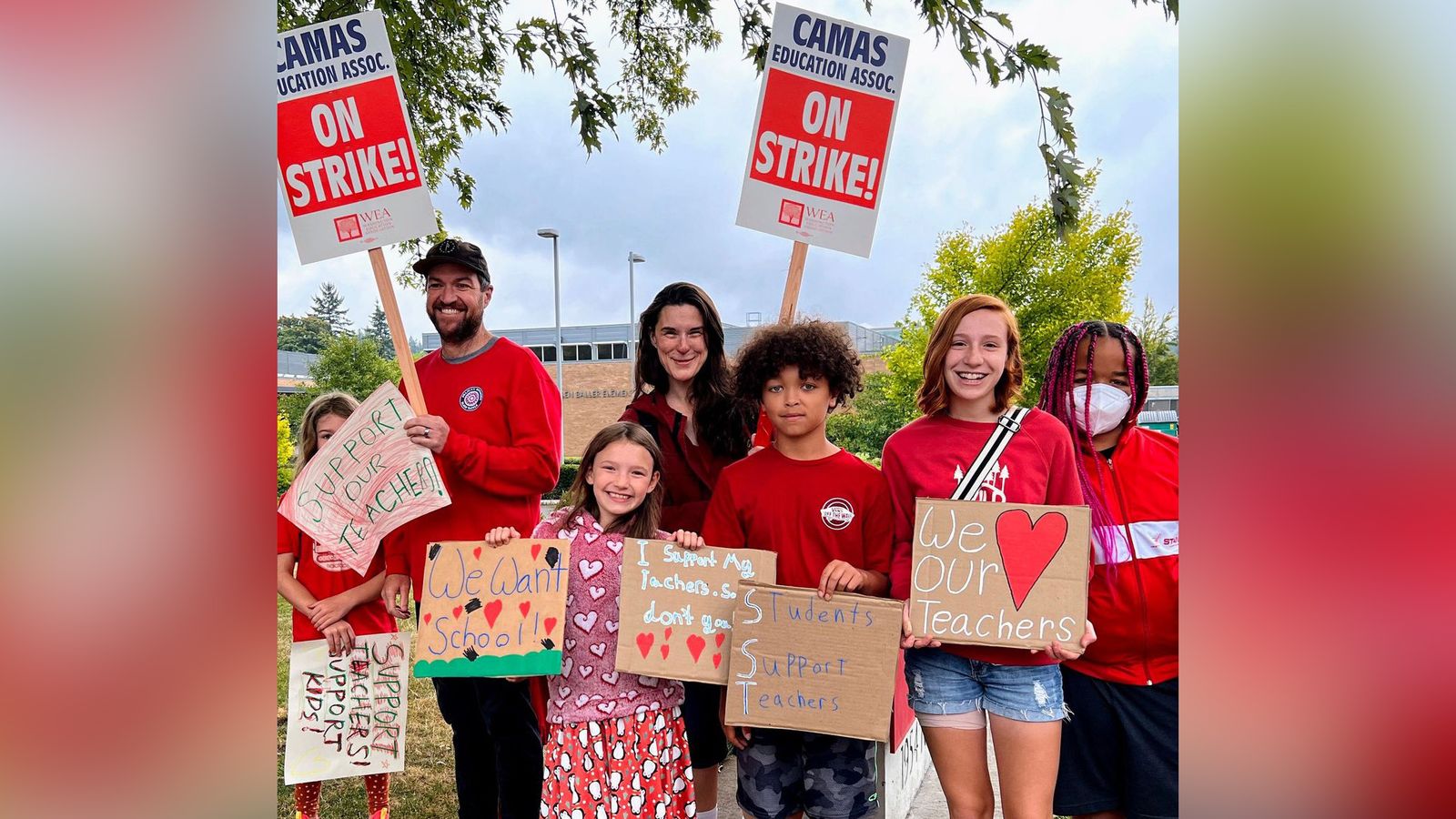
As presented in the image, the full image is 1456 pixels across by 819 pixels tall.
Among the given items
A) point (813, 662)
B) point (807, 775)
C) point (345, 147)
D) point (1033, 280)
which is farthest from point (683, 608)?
point (1033, 280)

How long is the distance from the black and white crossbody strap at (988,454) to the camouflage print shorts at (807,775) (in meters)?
0.83

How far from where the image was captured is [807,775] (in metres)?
2.60

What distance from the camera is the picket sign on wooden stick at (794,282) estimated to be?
296 centimetres

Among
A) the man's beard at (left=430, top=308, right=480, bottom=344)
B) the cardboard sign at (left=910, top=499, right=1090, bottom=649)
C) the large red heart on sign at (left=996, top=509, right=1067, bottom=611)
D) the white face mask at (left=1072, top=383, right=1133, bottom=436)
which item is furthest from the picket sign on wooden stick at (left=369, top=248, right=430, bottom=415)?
the white face mask at (left=1072, top=383, right=1133, bottom=436)

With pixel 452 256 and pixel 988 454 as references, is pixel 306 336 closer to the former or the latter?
pixel 452 256

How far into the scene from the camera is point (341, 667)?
3158mm

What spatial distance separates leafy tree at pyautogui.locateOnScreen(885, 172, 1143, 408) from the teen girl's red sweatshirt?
19.5 meters

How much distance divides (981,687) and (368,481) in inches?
80.5

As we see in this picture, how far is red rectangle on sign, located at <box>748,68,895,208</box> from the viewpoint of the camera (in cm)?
308
